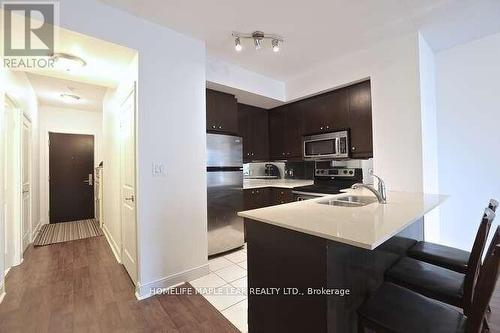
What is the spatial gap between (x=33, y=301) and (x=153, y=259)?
111 cm

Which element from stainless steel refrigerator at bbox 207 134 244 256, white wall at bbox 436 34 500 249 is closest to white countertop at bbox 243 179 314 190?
stainless steel refrigerator at bbox 207 134 244 256

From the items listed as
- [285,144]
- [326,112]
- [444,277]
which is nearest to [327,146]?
[326,112]

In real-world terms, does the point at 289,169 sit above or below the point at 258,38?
below

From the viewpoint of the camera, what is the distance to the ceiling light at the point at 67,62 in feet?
7.14

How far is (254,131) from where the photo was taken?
161 inches

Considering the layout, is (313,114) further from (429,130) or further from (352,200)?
(352,200)

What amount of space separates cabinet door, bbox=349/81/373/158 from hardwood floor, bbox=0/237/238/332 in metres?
2.49

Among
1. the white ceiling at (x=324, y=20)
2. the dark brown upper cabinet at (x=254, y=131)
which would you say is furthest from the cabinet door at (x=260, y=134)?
the white ceiling at (x=324, y=20)

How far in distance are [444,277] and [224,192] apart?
2289mm

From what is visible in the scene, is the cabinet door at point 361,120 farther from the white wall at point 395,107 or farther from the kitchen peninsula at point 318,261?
the kitchen peninsula at point 318,261

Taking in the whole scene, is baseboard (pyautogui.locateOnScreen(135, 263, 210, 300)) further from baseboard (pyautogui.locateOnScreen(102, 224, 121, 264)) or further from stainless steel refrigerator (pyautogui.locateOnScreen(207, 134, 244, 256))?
baseboard (pyautogui.locateOnScreen(102, 224, 121, 264))

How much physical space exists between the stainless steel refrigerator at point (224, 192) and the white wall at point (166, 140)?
382 mm

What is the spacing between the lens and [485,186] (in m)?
2.52

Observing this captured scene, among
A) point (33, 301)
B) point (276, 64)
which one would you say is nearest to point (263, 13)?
point (276, 64)
